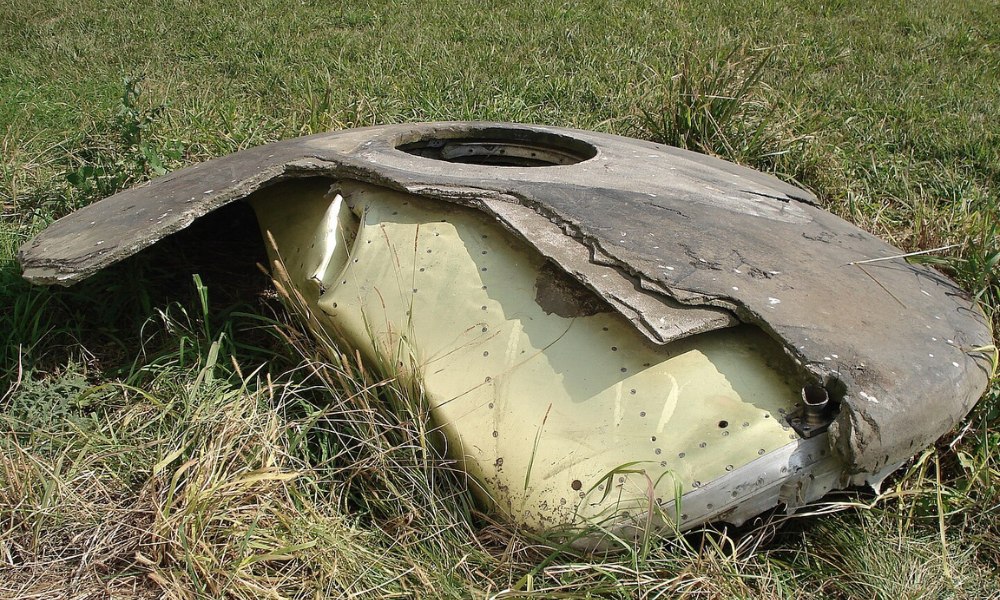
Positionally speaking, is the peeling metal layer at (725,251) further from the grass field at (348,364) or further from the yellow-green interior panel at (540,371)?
the grass field at (348,364)

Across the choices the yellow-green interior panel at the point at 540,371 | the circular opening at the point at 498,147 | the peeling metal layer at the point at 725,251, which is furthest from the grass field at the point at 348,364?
the circular opening at the point at 498,147

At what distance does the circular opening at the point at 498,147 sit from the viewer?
315 centimetres

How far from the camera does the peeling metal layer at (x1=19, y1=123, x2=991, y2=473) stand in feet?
5.87

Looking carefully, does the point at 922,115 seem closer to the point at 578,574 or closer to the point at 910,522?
the point at 910,522

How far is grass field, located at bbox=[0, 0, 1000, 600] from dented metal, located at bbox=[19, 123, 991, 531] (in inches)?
5.7

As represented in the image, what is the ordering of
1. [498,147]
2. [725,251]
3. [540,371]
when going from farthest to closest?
[498,147], [725,251], [540,371]

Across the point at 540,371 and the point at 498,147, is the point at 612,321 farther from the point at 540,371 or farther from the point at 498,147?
the point at 498,147

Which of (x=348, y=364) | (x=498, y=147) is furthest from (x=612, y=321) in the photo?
(x=498, y=147)

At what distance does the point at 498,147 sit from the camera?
328cm

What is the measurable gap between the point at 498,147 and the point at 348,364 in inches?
57.4

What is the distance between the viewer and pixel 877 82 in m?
5.30

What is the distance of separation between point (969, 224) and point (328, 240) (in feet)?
8.12

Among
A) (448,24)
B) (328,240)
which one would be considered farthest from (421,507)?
(448,24)

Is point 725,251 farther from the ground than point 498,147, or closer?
farther from the ground
